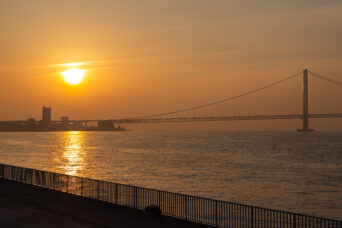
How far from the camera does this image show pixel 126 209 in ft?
64.7

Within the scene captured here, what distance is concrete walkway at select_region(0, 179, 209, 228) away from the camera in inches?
661

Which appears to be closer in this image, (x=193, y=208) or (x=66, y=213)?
(x=66, y=213)

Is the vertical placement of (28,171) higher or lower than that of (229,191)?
higher

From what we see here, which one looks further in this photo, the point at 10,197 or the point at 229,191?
the point at 229,191

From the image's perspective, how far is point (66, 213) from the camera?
18719mm

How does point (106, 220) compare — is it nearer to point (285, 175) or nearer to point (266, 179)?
point (266, 179)

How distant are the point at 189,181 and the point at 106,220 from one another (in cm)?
3532

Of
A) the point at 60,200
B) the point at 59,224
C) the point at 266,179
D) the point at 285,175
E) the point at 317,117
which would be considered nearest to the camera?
the point at 59,224

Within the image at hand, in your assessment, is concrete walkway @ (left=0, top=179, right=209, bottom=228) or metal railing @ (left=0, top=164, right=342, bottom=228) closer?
concrete walkway @ (left=0, top=179, right=209, bottom=228)

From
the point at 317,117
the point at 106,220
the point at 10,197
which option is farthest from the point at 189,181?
the point at 317,117

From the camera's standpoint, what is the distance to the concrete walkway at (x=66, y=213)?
1680 cm

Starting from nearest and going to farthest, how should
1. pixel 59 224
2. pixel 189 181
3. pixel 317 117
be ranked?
1. pixel 59 224
2. pixel 189 181
3. pixel 317 117

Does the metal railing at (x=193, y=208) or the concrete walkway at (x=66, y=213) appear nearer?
the concrete walkway at (x=66, y=213)

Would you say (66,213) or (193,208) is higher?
(66,213)
